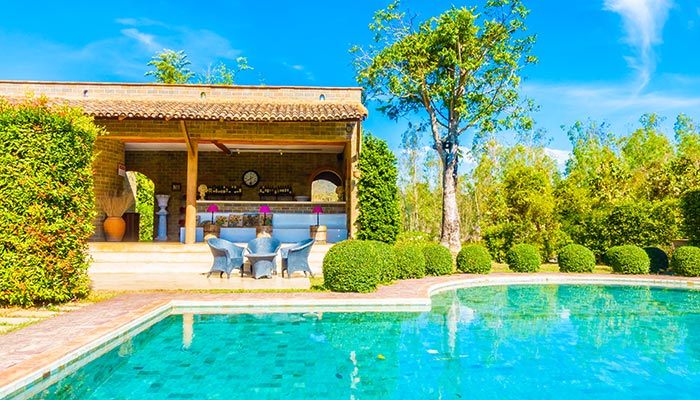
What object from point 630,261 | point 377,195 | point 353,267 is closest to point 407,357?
point 353,267

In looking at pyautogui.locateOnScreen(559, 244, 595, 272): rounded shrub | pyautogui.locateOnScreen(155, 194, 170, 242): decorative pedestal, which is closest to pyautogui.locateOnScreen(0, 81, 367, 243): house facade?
pyautogui.locateOnScreen(155, 194, 170, 242): decorative pedestal

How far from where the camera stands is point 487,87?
58.4 feet

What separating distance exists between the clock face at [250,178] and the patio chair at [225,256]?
714 cm

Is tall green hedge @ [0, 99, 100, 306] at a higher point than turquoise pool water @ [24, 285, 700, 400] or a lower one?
higher

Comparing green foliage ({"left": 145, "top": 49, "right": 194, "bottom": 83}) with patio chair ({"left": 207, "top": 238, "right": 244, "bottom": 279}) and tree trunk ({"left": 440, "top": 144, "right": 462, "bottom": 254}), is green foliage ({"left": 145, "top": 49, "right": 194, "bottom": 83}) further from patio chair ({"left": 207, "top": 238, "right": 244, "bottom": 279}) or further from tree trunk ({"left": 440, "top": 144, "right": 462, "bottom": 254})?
patio chair ({"left": 207, "top": 238, "right": 244, "bottom": 279})

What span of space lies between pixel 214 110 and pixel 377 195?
5.02 meters

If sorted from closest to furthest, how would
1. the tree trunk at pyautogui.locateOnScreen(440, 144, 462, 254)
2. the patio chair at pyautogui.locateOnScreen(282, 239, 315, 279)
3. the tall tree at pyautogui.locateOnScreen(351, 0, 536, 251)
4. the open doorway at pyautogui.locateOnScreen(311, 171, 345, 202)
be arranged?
the patio chair at pyautogui.locateOnScreen(282, 239, 315, 279) < the open doorway at pyautogui.locateOnScreen(311, 171, 345, 202) < the tall tree at pyautogui.locateOnScreen(351, 0, 536, 251) < the tree trunk at pyautogui.locateOnScreen(440, 144, 462, 254)

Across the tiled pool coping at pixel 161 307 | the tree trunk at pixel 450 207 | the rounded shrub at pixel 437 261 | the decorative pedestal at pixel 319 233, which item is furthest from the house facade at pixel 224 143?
the tiled pool coping at pixel 161 307

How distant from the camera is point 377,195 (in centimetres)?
1333

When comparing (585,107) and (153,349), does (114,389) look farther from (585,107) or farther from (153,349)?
(585,107)

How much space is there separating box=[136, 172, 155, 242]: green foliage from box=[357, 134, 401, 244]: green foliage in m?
10.1

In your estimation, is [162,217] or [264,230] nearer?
[264,230]

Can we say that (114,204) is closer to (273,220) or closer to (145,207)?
(273,220)

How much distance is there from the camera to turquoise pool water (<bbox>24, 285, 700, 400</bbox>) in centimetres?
441
